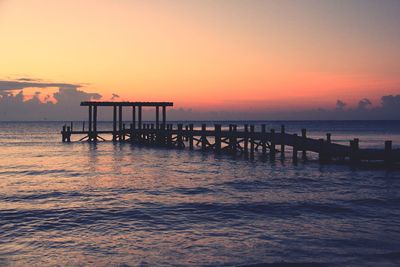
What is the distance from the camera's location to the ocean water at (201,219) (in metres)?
8.16

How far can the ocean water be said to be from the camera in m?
8.16

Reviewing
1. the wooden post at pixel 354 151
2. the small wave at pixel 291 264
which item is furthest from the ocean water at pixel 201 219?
the wooden post at pixel 354 151

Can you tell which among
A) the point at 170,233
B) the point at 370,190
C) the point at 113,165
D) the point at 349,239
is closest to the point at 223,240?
→ the point at 170,233

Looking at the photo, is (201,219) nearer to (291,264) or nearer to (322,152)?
(291,264)

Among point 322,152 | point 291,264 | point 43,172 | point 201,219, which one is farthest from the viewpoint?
point 322,152

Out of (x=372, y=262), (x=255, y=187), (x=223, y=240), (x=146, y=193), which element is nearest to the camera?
(x=372, y=262)

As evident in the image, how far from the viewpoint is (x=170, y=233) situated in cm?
981

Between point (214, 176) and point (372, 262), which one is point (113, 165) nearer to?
point (214, 176)

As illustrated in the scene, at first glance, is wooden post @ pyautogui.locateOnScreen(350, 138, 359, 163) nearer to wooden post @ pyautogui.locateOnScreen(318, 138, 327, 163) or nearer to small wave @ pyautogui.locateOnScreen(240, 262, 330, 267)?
wooden post @ pyautogui.locateOnScreen(318, 138, 327, 163)

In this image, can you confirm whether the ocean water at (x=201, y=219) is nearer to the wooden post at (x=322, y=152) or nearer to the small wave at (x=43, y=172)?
the small wave at (x=43, y=172)

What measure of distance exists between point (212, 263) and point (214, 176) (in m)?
12.5

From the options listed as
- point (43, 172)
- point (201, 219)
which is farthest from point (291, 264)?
point (43, 172)

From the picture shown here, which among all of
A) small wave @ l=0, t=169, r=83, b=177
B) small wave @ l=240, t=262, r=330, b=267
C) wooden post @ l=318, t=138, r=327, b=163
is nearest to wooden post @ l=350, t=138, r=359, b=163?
wooden post @ l=318, t=138, r=327, b=163

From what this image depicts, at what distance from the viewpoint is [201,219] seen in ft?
36.8
